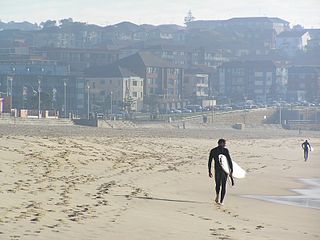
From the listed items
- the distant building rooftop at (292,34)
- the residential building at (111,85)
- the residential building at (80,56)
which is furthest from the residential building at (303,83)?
the distant building rooftop at (292,34)

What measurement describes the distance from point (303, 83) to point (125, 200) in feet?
345

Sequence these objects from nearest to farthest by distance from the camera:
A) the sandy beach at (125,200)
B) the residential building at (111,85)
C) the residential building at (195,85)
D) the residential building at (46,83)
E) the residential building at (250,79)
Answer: the sandy beach at (125,200) → the residential building at (46,83) → the residential building at (111,85) → the residential building at (195,85) → the residential building at (250,79)

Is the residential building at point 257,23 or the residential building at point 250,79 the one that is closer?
the residential building at point 250,79

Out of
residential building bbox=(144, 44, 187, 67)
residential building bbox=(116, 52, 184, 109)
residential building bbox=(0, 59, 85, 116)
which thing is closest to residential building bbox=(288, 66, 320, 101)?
residential building bbox=(144, 44, 187, 67)

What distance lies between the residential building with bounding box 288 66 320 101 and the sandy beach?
91834mm

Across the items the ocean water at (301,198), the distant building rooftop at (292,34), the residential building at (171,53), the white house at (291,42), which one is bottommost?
the ocean water at (301,198)

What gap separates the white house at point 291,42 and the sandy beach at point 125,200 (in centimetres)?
13681

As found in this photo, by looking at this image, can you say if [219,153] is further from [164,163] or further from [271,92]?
[271,92]

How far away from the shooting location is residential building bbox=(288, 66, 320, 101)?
112m

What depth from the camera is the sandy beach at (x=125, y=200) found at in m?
9.07

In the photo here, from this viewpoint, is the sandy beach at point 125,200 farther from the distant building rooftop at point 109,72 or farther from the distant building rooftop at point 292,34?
the distant building rooftop at point 292,34

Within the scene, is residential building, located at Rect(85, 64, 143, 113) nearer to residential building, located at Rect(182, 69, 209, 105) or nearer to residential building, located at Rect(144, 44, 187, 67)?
residential building, located at Rect(182, 69, 209, 105)

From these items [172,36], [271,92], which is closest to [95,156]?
[271,92]

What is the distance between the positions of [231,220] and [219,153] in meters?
1.63
